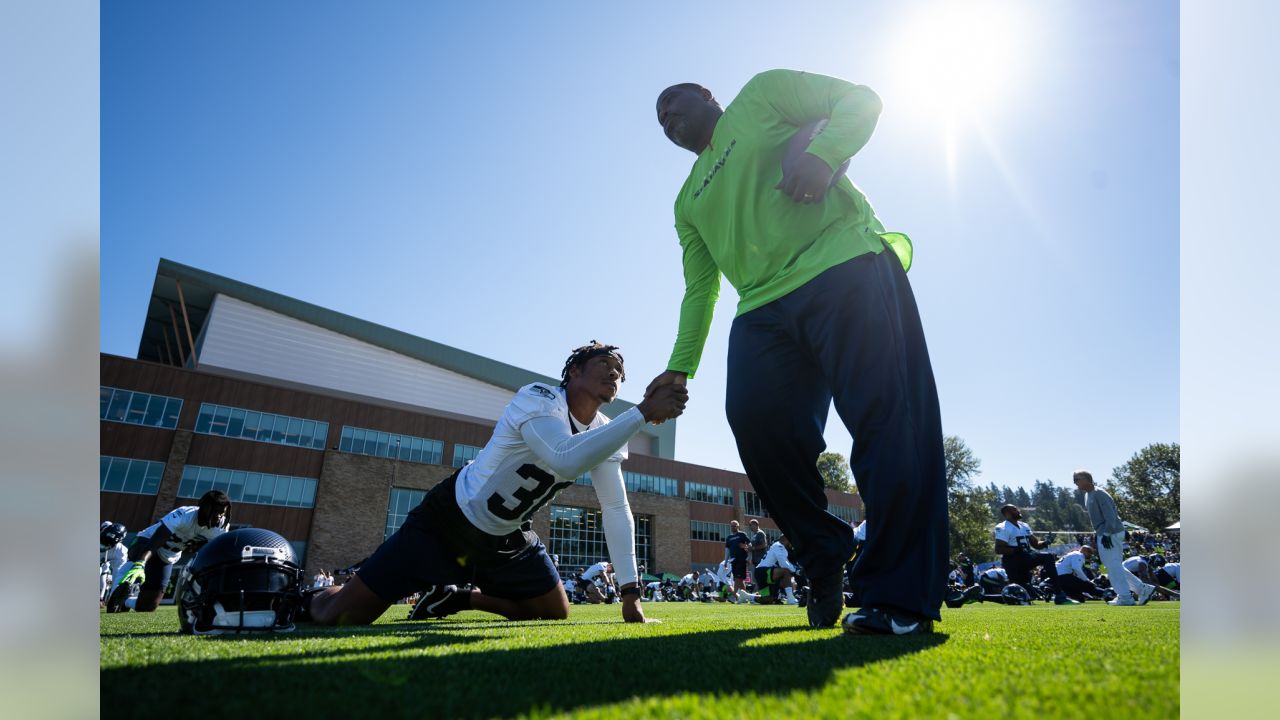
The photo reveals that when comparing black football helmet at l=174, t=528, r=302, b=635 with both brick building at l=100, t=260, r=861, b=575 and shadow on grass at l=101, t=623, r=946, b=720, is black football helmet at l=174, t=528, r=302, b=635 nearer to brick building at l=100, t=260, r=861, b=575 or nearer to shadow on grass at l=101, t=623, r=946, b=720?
shadow on grass at l=101, t=623, r=946, b=720

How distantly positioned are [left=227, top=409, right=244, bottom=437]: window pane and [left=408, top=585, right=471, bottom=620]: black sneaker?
38628mm

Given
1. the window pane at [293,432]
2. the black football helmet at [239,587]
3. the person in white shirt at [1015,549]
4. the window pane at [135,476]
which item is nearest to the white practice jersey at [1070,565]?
the person in white shirt at [1015,549]

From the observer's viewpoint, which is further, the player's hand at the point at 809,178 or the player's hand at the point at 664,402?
the player's hand at the point at 664,402

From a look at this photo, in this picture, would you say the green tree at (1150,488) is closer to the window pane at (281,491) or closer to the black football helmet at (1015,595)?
the black football helmet at (1015,595)

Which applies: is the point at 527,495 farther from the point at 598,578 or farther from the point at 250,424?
the point at 250,424

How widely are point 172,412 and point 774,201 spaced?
41881 millimetres

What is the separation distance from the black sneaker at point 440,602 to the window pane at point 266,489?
37.9m

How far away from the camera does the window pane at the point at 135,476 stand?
32.8 meters

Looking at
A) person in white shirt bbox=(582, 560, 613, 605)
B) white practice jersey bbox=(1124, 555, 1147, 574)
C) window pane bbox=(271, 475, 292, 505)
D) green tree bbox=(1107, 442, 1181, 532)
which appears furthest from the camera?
green tree bbox=(1107, 442, 1181, 532)

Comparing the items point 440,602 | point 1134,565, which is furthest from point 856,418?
point 1134,565

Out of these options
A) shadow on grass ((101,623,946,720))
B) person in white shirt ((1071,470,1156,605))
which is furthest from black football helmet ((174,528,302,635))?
person in white shirt ((1071,470,1156,605))

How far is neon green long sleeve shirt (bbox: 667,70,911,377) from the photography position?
2.71m
